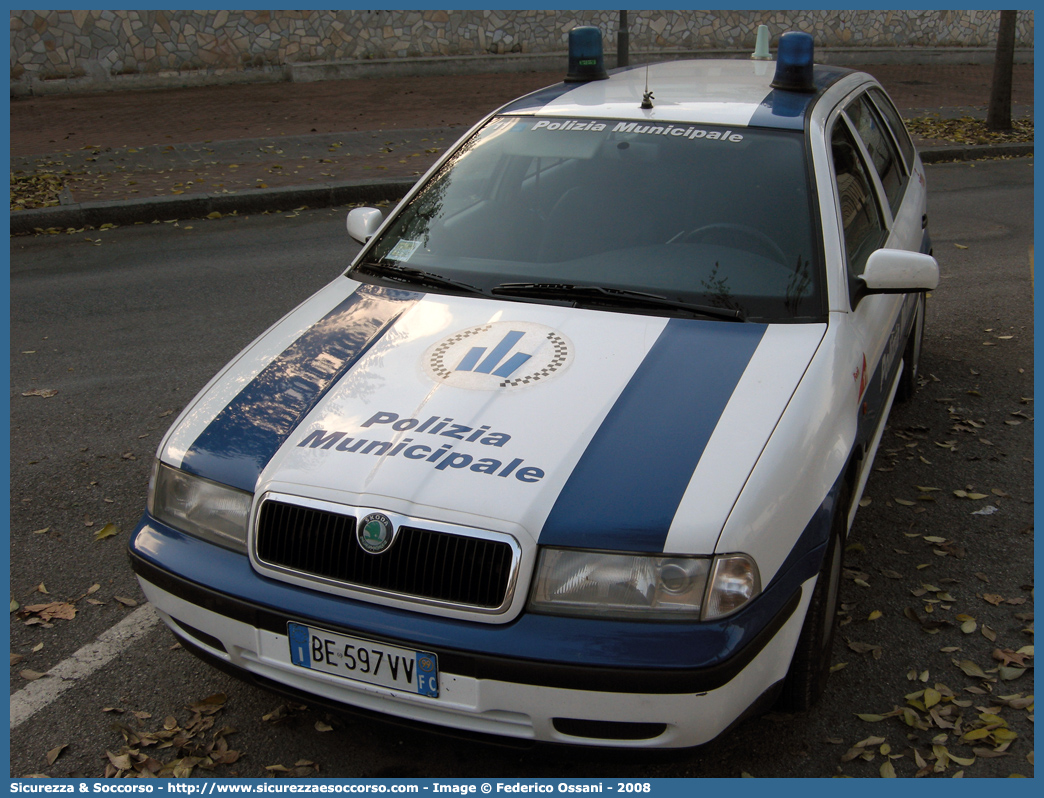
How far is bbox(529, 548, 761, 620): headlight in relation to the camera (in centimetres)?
233

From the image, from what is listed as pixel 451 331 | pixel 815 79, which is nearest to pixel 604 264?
pixel 451 331

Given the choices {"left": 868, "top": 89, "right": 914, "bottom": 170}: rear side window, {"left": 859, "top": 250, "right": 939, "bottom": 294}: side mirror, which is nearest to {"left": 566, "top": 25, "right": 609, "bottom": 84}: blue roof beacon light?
{"left": 868, "top": 89, "right": 914, "bottom": 170}: rear side window

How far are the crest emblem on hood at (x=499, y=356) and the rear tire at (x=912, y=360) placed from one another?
8.10 ft

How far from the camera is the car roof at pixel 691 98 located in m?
3.77

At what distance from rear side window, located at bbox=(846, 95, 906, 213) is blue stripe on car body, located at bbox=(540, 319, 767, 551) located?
1.68m

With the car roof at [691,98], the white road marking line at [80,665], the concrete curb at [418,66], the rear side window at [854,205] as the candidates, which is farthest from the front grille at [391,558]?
the concrete curb at [418,66]

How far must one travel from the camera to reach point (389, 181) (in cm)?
1064

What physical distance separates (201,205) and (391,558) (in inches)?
331

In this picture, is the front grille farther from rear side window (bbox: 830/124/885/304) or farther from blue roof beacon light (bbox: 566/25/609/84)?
blue roof beacon light (bbox: 566/25/609/84)

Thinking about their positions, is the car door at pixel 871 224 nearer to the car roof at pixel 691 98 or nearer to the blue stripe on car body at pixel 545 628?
the car roof at pixel 691 98

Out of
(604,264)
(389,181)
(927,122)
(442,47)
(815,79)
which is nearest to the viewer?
(604,264)

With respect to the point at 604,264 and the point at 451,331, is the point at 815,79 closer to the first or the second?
the point at 604,264

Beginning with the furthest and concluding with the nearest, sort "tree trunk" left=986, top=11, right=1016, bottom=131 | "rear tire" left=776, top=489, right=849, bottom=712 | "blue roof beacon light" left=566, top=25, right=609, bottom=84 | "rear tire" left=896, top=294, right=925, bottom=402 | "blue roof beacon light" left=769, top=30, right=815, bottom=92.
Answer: "tree trunk" left=986, top=11, right=1016, bottom=131 < "rear tire" left=896, top=294, right=925, bottom=402 < "blue roof beacon light" left=566, top=25, right=609, bottom=84 < "blue roof beacon light" left=769, top=30, right=815, bottom=92 < "rear tire" left=776, top=489, right=849, bottom=712

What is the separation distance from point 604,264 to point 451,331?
0.65m
